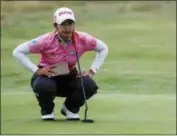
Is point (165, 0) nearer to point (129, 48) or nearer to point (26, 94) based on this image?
point (129, 48)

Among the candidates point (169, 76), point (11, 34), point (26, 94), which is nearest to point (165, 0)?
point (11, 34)

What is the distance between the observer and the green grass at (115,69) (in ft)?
20.2

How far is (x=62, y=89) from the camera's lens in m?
6.47

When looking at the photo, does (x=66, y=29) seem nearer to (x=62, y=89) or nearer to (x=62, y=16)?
(x=62, y=16)

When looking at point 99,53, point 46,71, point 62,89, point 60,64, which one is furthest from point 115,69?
point 46,71

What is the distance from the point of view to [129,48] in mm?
13180

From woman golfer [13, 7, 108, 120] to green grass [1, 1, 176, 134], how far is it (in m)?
0.20

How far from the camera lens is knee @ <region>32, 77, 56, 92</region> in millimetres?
6172

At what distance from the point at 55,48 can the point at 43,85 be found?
0.32 meters

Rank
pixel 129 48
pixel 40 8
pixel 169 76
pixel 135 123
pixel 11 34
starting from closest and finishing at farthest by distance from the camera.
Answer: pixel 135 123
pixel 169 76
pixel 129 48
pixel 11 34
pixel 40 8

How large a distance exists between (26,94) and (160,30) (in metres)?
8.03

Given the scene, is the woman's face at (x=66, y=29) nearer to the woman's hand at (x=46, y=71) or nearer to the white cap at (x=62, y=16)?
the white cap at (x=62, y=16)

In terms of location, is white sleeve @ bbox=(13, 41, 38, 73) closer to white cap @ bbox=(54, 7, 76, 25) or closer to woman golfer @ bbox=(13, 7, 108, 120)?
woman golfer @ bbox=(13, 7, 108, 120)

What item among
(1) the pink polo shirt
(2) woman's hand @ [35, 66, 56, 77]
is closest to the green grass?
(2) woman's hand @ [35, 66, 56, 77]
